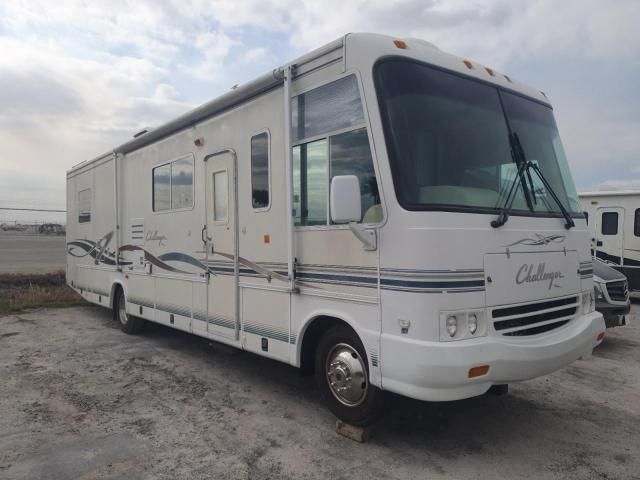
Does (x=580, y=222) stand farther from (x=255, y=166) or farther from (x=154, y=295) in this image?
(x=154, y=295)

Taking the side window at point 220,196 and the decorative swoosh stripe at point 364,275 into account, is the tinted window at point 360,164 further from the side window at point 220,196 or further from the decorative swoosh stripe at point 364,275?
the side window at point 220,196

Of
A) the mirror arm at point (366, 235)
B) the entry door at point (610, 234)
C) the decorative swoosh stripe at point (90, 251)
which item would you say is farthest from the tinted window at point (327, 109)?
the entry door at point (610, 234)

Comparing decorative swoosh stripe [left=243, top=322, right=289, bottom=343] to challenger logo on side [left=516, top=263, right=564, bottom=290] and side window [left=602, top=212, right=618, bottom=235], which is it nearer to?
challenger logo on side [left=516, top=263, right=564, bottom=290]

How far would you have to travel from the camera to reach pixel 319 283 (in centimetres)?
462

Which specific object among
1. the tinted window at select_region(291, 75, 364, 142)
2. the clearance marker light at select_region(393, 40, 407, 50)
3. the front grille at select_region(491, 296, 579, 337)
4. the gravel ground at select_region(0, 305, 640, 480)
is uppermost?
the clearance marker light at select_region(393, 40, 407, 50)

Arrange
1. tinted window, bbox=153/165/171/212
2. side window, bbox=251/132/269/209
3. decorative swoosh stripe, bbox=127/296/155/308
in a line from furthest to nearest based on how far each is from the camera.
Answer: decorative swoosh stripe, bbox=127/296/155/308 → tinted window, bbox=153/165/171/212 → side window, bbox=251/132/269/209

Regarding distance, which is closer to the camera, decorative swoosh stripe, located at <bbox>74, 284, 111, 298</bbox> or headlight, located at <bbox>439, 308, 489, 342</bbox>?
headlight, located at <bbox>439, 308, 489, 342</bbox>

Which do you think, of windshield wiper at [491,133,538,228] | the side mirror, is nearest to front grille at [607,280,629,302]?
windshield wiper at [491,133,538,228]

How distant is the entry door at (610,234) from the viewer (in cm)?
1237

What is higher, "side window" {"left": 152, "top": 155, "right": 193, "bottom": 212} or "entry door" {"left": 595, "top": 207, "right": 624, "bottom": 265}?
"side window" {"left": 152, "top": 155, "right": 193, "bottom": 212}

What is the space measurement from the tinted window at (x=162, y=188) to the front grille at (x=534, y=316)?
15.9 ft

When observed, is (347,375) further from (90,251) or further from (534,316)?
(90,251)

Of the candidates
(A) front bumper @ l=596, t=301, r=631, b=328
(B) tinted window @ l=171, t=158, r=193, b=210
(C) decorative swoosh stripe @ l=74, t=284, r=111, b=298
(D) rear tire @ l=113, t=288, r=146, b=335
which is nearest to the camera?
(B) tinted window @ l=171, t=158, r=193, b=210

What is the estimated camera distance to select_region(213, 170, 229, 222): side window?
19.7ft
